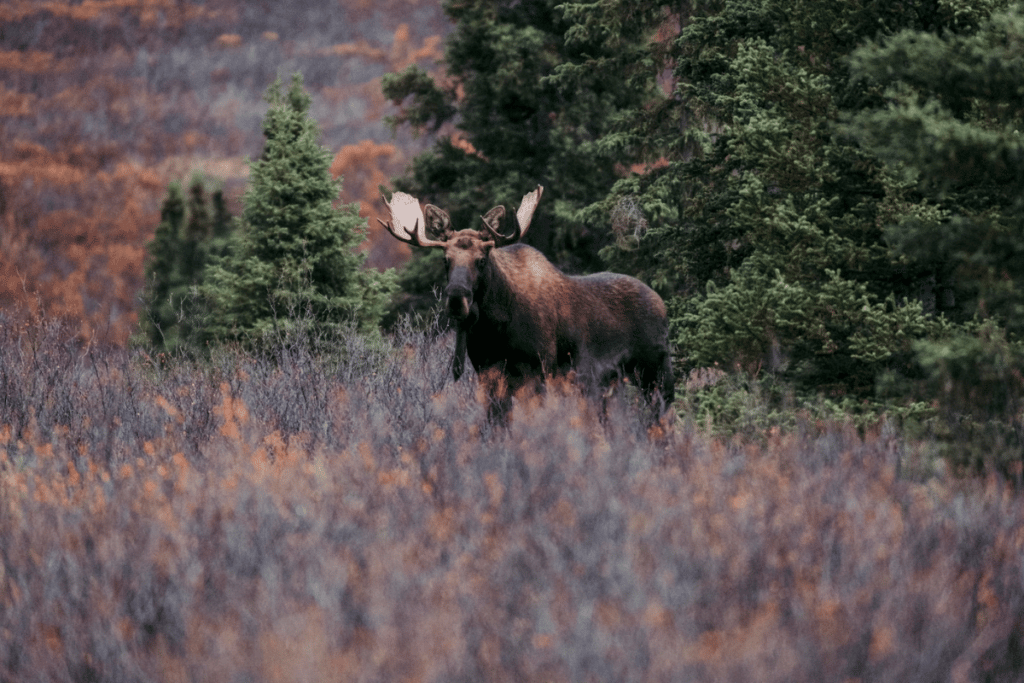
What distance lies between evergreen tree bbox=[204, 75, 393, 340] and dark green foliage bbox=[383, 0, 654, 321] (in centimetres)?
336

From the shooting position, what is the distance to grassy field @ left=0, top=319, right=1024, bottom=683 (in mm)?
2854

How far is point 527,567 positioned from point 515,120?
17.7 meters

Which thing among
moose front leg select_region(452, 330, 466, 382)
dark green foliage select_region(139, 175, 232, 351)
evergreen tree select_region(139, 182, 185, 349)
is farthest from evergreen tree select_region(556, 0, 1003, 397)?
evergreen tree select_region(139, 182, 185, 349)

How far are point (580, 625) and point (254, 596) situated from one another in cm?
134

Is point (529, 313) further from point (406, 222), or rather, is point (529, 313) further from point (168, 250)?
point (168, 250)

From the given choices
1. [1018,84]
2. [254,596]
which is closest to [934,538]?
[1018,84]

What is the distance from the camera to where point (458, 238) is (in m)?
7.02

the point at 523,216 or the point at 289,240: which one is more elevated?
the point at 523,216

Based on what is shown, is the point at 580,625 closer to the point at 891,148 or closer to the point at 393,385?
the point at 891,148

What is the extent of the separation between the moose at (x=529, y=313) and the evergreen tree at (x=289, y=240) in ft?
25.5

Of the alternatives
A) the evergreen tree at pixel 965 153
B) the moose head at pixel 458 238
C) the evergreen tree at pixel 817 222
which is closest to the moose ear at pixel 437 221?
the moose head at pixel 458 238

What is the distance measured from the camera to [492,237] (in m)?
7.35

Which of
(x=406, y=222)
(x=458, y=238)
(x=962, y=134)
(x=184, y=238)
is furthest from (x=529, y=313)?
(x=184, y=238)

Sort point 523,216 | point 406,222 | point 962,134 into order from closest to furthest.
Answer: point 962,134 → point 523,216 → point 406,222
